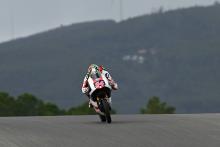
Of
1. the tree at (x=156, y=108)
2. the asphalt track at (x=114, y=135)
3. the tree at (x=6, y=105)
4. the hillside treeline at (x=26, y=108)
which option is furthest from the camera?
the tree at (x=156, y=108)

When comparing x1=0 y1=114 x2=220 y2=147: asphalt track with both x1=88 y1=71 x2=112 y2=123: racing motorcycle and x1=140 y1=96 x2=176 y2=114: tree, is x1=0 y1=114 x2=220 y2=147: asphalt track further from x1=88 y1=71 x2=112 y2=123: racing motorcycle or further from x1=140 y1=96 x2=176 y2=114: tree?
x1=140 y1=96 x2=176 y2=114: tree

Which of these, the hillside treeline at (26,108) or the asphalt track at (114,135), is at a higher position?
the hillside treeline at (26,108)

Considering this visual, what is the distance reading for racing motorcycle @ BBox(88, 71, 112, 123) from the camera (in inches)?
834

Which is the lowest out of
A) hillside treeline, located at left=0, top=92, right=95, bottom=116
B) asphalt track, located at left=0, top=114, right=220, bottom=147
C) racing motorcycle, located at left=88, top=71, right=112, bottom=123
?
asphalt track, located at left=0, top=114, right=220, bottom=147

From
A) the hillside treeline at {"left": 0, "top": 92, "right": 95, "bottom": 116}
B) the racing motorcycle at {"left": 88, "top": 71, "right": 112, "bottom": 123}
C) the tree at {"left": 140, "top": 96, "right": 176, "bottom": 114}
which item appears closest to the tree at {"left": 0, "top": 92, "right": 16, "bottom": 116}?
the hillside treeline at {"left": 0, "top": 92, "right": 95, "bottom": 116}

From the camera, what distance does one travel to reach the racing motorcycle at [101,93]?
69.5 feet

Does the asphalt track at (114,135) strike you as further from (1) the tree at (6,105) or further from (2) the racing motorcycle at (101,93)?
(1) the tree at (6,105)

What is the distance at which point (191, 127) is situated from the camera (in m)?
18.6

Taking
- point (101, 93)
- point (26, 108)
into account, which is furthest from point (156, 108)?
point (101, 93)

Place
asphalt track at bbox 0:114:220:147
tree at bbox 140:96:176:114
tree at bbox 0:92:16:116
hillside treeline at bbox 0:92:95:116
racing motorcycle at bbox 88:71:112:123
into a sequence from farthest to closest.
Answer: tree at bbox 140:96:176:114, hillside treeline at bbox 0:92:95:116, tree at bbox 0:92:16:116, racing motorcycle at bbox 88:71:112:123, asphalt track at bbox 0:114:220:147

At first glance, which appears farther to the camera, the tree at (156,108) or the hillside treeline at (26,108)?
the tree at (156,108)

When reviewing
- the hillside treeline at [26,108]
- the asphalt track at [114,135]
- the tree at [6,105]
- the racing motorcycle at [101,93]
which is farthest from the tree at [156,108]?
the asphalt track at [114,135]

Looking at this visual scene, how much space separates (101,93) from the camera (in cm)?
2147

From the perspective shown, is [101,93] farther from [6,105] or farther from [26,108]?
[26,108]
